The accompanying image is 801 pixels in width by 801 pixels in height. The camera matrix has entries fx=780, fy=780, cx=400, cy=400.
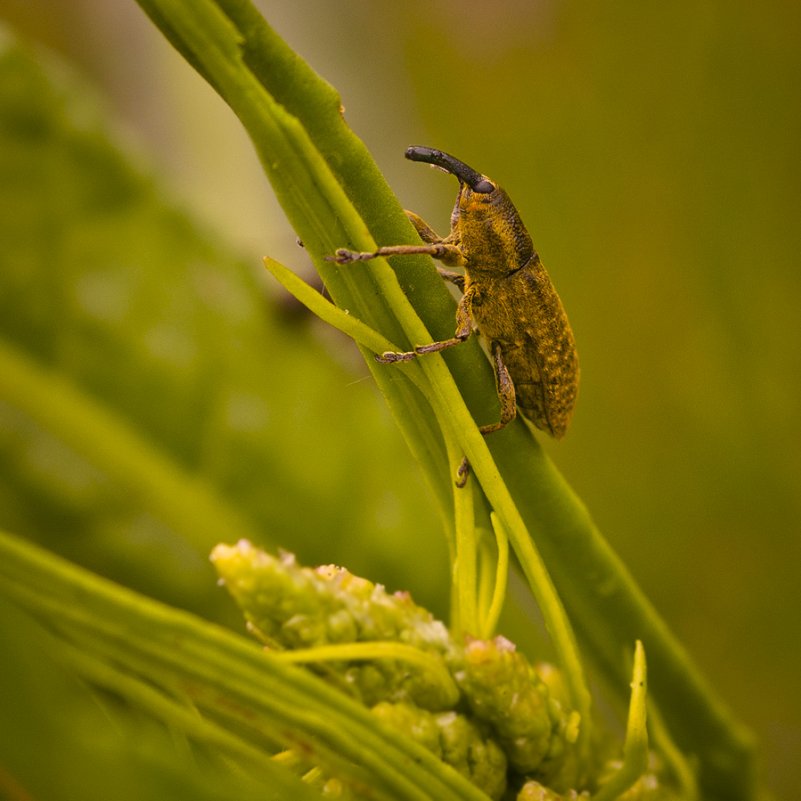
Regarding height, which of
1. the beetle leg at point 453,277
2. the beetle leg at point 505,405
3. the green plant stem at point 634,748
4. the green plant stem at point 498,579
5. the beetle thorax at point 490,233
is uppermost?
the beetle thorax at point 490,233

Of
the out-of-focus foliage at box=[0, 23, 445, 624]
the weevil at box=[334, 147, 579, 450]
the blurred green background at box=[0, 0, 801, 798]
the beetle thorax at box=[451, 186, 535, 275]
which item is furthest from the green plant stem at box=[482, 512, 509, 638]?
the blurred green background at box=[0, 0, 801, 798]

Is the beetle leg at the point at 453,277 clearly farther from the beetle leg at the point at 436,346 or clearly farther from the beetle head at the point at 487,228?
the beetle leg at the point at 436,346

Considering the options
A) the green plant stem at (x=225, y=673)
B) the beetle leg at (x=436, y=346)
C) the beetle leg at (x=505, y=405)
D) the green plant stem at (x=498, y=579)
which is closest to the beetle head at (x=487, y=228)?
the beetle leg at (x=505, y=405)

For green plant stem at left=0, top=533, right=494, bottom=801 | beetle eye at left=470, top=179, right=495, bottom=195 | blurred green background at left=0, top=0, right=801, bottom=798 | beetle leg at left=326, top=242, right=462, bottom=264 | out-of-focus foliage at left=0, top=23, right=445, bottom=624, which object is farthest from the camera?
blurred green background at left=0, top=0, right=801, bottom=798

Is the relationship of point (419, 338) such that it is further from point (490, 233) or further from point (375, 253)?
point (490, 233)

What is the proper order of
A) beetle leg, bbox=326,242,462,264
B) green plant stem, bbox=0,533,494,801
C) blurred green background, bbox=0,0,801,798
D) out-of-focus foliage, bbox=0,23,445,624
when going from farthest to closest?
blurred green background, bbox=0,0,801,798, out-of-focus foliage, bbox=0,23,445,624, beetle leg, bbox=326,242,462,264, green plant stem, bbox=0,533,494,801

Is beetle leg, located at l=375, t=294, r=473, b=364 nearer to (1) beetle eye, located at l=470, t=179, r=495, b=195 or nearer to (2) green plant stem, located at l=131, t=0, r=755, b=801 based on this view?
(2) green plant stem, located at l=131, t=0, r=755, b=801

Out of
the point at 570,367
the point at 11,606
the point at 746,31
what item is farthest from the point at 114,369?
the point at 746,31

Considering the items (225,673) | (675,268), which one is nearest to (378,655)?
(225,673)

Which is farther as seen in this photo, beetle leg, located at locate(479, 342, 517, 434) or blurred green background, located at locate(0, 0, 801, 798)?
blurred green background, located at locate(0, 0, 801, 798)
